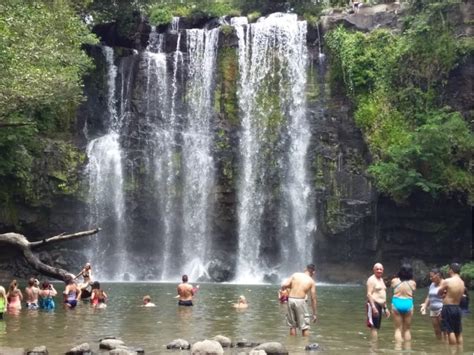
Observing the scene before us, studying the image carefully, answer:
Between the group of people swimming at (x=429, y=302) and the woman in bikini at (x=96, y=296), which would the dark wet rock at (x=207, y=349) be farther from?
the woman in bikini at (x=96, y=296)

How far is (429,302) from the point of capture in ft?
47.9

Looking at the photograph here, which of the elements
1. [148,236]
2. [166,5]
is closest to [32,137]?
[148,236]

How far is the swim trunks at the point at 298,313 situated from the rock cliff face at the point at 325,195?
71.7 ft

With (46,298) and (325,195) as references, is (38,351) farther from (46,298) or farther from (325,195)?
(325,195)

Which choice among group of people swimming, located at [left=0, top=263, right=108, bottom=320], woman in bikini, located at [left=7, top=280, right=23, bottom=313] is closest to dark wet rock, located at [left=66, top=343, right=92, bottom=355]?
group of people swimming, located at [left=0, top=263, right=108, bottom=320]

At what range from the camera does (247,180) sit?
128ft

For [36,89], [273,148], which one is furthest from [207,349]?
[273,148]

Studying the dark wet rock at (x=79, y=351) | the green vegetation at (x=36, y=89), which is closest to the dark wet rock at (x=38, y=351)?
the dark wet rock at (x=79, y=351)

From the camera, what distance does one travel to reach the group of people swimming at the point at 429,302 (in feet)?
43.1

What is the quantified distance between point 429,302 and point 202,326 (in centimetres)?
499

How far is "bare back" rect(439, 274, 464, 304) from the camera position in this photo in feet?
42.9

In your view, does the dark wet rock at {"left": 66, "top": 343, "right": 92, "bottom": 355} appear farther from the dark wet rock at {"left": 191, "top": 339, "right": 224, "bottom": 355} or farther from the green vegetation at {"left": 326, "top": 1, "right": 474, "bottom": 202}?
the green vegetation at {"left": 326, "top": 1, "right": 474, "bottom": 202}

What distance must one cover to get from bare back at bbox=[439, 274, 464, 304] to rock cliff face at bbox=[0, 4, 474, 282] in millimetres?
22948

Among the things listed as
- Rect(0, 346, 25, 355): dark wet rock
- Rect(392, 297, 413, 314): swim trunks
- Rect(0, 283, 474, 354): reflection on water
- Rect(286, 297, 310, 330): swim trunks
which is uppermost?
Rect(392, 297, 413, 314): swim trunks
